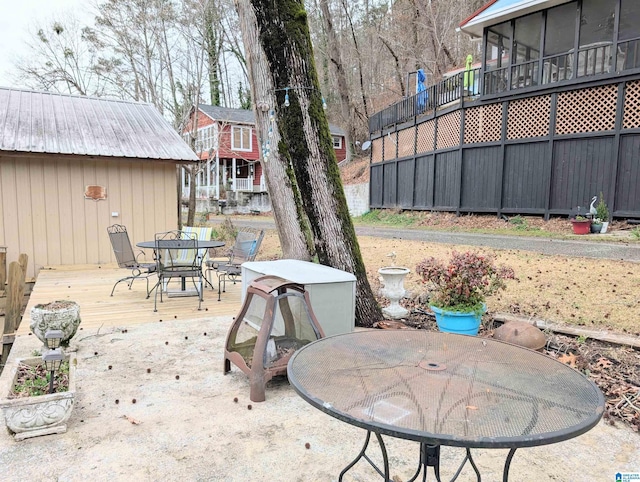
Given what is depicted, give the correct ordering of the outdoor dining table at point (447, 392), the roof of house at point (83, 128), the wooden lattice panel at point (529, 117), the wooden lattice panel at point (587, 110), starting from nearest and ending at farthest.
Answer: the outdoor dining table at point (447, 392), the roof of house at point (83, 128), the wooden lattice panel at point (587, 110), the wooden lattice panel at point (529, 117)

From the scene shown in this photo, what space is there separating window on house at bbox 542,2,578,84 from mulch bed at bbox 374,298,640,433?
31.3 ft

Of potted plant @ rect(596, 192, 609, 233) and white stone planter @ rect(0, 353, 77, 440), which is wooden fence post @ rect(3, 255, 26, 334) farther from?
potted plant @ rect(596, 192, 609, 233)

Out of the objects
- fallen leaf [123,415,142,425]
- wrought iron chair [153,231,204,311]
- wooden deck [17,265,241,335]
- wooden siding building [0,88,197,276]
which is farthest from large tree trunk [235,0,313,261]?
wooden siding building [0,88,197,276]

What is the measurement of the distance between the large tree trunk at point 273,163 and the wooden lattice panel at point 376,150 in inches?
545

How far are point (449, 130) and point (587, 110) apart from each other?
3969 millimetres

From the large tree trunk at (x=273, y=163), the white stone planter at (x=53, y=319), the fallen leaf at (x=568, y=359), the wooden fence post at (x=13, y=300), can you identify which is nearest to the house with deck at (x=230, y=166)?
the wooden fence post at (x=13, y=300)

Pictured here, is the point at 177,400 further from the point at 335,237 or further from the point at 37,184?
the point at 37,184

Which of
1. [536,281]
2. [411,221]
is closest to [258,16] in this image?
[536,281]

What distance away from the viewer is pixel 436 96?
14008 millimetres

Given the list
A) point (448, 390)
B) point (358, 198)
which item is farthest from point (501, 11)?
point (448, 390)

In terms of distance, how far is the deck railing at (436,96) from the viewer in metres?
13.2

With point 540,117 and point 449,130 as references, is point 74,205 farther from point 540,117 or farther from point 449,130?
point 540,117

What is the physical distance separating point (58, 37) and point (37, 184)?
9.15 m

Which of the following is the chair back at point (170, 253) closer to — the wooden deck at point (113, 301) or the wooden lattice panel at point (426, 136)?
the wooden deck at point (113, 301)
